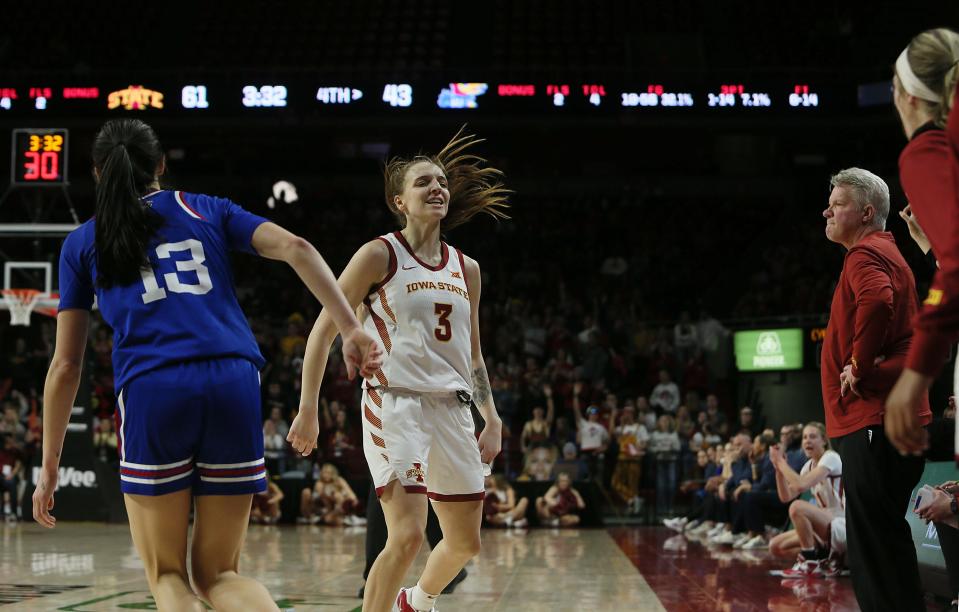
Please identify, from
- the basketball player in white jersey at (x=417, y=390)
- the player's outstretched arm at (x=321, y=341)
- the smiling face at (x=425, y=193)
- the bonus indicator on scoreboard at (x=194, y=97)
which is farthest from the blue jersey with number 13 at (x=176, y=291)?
the bonus indicator on scoreboard at (x=194, y=97)

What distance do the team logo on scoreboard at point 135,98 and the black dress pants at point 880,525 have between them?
17.1 metres

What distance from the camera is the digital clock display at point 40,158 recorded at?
1346 cm

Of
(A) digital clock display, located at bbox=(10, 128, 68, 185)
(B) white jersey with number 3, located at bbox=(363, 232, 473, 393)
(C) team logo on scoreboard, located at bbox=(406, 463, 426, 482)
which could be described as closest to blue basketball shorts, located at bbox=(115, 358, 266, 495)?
(C) team logo on scoreboard, located at bbox=(406, 463, 426, 482)

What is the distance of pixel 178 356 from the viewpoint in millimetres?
3170

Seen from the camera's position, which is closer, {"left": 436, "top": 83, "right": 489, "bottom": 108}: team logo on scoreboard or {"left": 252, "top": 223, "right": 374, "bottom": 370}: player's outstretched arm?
{"left": 252, "top": 223, "right": 374, "bottom": 370}: player's outstretched arm

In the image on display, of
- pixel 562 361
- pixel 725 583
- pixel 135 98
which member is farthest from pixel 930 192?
pixel 135 98

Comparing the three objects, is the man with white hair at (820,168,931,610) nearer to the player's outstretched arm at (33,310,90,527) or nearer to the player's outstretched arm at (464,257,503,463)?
the player's outstretched arm at (464,257,503,463)

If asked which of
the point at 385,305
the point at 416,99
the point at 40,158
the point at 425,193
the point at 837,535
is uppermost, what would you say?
the point at 416,99

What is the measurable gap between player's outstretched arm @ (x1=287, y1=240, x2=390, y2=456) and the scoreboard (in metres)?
14.6

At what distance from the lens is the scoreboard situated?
1909 centimetres

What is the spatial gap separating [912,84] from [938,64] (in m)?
0.09

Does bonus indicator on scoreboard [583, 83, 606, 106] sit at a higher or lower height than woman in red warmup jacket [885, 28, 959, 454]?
higher

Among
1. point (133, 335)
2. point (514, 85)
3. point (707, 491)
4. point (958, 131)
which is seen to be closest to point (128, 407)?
point (133, 335)

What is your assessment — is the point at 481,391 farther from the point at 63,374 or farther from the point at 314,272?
the point at 63,374
